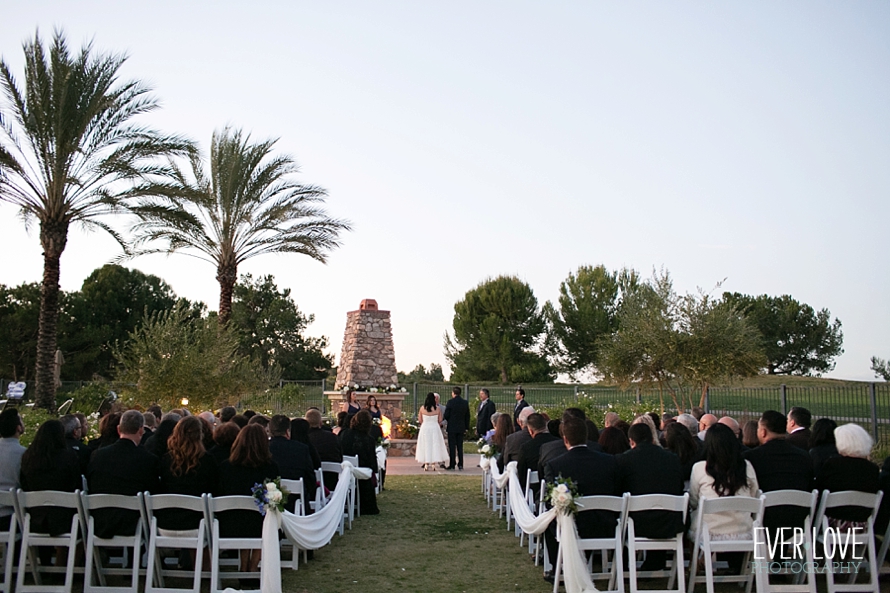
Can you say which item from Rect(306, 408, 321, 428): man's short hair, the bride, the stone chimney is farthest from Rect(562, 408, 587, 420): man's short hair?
the stone chimney

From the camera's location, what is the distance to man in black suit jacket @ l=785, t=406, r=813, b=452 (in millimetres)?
7906

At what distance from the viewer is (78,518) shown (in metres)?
6.37

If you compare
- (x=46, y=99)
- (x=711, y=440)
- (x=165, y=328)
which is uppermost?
(x=46, y=99)

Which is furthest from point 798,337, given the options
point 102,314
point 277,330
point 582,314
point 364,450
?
point 364,450

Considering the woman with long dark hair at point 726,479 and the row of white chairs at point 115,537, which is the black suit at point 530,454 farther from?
the row of white chairs at point 115,537

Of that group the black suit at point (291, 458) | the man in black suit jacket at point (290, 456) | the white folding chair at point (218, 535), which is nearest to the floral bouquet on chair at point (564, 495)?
the white folding chair at point (218, 535)

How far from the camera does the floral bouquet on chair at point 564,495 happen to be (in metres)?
6.13

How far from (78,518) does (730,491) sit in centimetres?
529

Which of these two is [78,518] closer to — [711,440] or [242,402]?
[711,440]

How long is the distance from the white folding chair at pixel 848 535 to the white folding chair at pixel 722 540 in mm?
563

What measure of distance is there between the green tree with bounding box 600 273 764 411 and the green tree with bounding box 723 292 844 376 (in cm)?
3833

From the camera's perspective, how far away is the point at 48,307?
18531mm

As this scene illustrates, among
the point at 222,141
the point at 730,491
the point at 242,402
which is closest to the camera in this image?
the point at 730,491

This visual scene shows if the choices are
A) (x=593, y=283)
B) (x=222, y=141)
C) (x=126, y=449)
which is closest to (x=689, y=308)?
(x=222, y=141)
